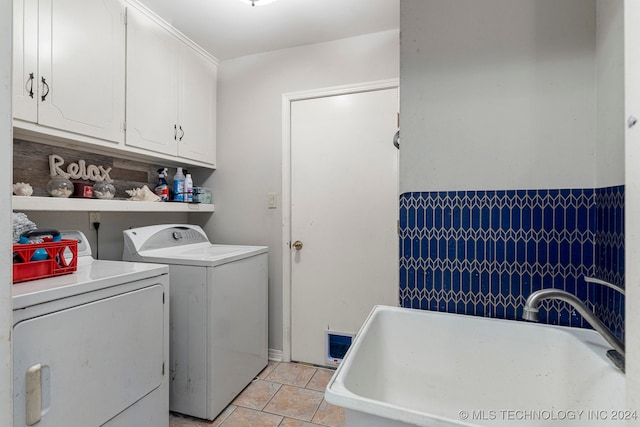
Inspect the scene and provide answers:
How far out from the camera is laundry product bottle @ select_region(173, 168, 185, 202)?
235cm

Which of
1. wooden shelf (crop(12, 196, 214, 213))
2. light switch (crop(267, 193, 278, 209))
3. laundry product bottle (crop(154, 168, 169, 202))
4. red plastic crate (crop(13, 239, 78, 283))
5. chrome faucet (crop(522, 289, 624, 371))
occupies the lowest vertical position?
chrome faucet (crop(522, 289, 624, 371))

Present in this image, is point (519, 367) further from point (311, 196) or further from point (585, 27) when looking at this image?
point (311, 196)

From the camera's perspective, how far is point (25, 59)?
133cm

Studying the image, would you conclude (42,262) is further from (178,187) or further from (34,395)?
(178,187)

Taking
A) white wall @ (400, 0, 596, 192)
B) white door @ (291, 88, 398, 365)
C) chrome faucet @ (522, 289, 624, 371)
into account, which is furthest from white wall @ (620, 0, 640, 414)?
white door @ (291, 88, 398, 365)

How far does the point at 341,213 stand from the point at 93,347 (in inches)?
63.1

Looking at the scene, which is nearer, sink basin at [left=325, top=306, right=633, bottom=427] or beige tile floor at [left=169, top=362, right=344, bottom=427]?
sink basin at [left=325, top=306, right=633, bottom=427]

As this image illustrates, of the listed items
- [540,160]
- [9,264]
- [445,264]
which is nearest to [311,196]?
[445,264]

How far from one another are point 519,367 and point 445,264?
41 cm

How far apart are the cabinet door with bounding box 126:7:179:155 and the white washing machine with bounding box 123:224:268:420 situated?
22.8 inches

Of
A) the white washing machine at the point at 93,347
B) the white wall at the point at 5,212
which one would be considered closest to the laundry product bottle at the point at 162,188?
the white washing machine at the point at 93,347

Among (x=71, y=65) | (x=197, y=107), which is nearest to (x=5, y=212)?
(x=71, y=65)

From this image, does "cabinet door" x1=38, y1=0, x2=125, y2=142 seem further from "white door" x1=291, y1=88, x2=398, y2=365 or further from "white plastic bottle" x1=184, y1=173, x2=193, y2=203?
"white door" x1=291, y1=88, x2=398, y2=365

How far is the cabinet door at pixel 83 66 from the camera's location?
4.64 ft
